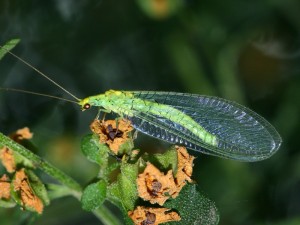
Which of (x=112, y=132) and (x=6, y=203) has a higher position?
(x=112, y=132)

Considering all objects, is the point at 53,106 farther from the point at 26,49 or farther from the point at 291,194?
the point at 291,194

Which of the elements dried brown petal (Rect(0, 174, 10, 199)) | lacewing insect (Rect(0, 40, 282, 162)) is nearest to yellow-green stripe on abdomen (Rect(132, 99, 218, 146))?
lacewing insect (Rect(0, 40, 282, 162))

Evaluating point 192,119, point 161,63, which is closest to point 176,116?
point 192,119

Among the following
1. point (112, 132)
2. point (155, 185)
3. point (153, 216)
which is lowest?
point (153, 216)

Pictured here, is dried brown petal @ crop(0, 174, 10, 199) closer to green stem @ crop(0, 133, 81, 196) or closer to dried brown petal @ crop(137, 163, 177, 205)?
green stem @ crop(0, 133, 81, 196)

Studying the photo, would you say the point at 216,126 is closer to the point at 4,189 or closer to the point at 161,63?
the point at 161,63

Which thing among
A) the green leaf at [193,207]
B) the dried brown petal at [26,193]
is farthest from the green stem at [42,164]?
the green leaf at [193,207]
